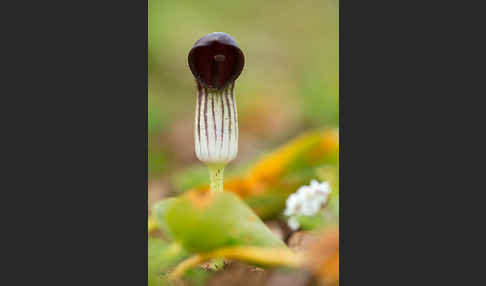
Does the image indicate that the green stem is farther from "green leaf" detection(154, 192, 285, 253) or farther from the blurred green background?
the blurred green background

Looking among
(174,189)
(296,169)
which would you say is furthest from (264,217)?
(174,189)

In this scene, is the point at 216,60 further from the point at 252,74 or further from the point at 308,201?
the point at 252,74

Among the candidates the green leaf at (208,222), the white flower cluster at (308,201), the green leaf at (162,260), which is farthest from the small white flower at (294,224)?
the green leaf at (162,260)

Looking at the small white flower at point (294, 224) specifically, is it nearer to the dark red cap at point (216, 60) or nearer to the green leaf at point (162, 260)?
the green leaf at point (162, 260)

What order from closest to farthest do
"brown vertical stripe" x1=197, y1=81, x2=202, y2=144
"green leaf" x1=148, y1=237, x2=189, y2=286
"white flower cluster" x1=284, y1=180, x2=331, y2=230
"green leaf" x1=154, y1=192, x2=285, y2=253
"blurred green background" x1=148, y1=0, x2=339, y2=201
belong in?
"green leaf" x1=154, y1=192, x2=285, y2=253 < "green leaf" x1=148, y1=237, x2=189, y2=286 < "brown vertical stripe" x1=197, y1=81, x2=202, y2=144 < "white flower cluster" x1=284, y1=180, x2=331, y2=230 < "blurred green background" x1=148, y1=0, x2=339, y2=201

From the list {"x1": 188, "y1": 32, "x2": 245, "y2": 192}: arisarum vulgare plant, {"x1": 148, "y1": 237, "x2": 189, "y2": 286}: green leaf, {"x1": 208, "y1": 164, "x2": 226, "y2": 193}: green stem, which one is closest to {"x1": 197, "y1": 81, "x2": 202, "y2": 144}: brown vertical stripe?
{"x1": 188, "y1": 32, "x2": 245, "y2": 192}: arisarum vulgare plant

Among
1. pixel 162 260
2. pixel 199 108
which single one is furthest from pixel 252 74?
pixel 162 260
